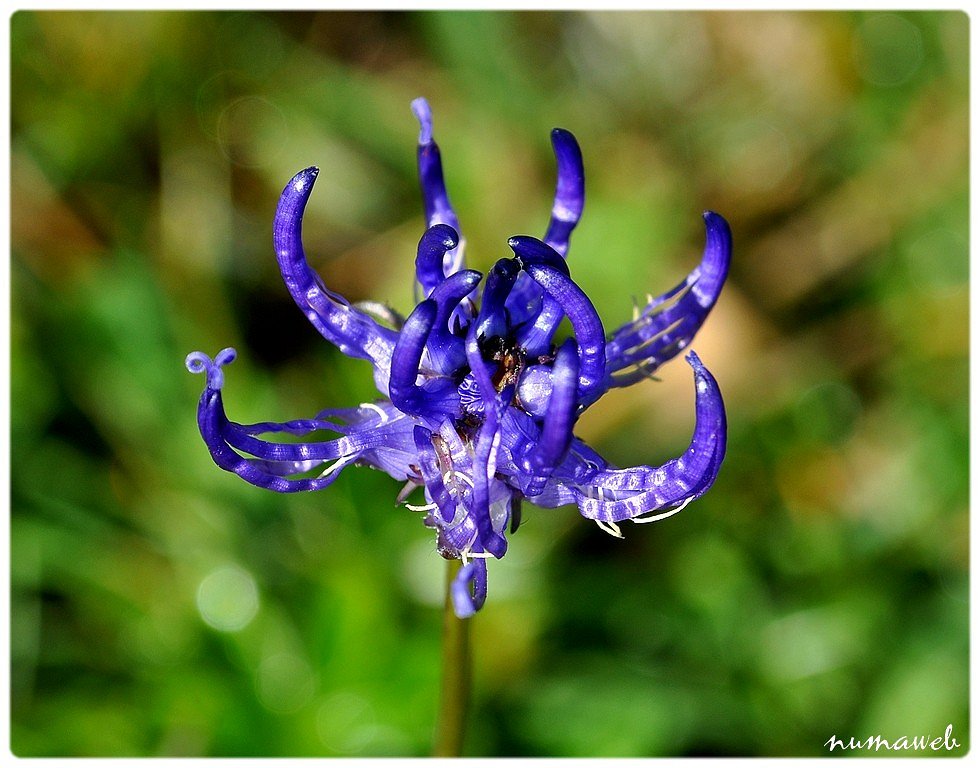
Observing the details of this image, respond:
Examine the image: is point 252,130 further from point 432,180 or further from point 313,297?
point 313,297

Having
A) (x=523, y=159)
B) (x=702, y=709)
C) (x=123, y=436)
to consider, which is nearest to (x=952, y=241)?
(x=523, y=159)

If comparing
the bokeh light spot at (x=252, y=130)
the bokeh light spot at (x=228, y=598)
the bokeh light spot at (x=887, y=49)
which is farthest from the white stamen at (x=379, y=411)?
the bokeh light spot at (x=887, y=49)

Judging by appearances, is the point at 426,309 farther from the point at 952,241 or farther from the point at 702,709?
the point at 952,241

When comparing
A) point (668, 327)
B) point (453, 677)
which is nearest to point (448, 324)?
point (668, 327)

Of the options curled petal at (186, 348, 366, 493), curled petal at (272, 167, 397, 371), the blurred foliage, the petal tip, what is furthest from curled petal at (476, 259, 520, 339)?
the blurred foliage

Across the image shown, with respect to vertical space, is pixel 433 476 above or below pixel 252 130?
below

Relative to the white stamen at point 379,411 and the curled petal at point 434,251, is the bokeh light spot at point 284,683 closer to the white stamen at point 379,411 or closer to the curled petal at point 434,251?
the white stamen at point 379,411

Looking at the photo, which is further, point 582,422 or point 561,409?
point 582,422
